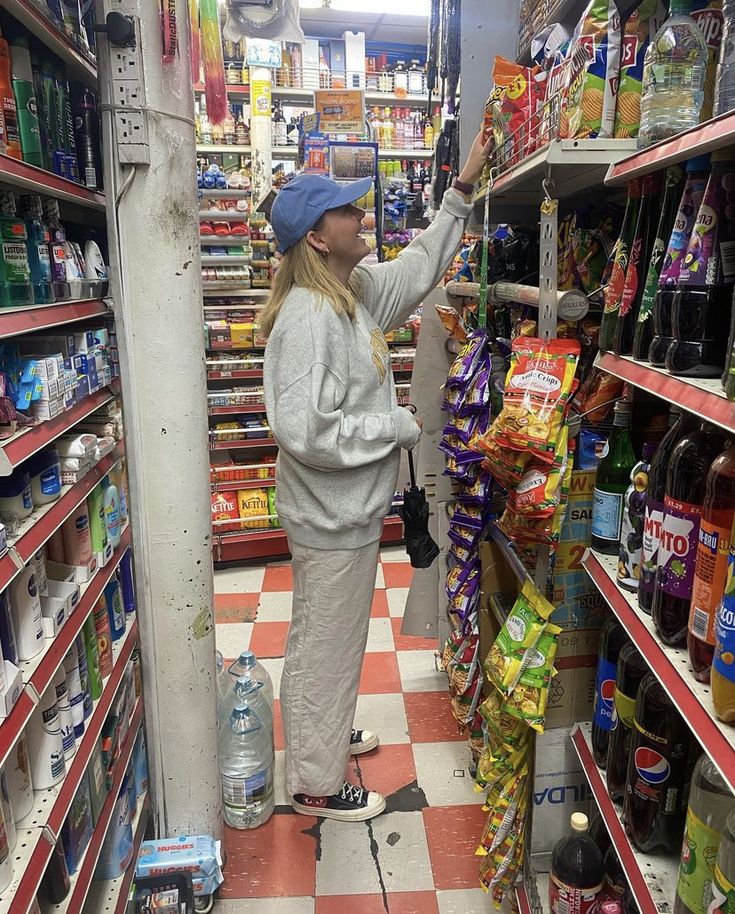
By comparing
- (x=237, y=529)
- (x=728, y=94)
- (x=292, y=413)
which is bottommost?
(x=237, y=529)

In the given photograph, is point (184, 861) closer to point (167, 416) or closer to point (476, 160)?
point (167, 416)

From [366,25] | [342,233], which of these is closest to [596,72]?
[342,233]

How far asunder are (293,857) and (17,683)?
1.36 meters

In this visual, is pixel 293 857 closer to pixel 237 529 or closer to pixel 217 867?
pixel 217 867

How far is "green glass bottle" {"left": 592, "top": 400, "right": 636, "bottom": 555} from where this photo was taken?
1.52 m

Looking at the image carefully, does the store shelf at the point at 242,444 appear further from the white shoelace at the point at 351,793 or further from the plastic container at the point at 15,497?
the plastic container at the point at 15,497

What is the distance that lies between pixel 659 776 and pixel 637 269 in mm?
896

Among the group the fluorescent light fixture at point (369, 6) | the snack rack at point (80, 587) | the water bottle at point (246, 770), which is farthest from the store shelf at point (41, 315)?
the fluorescent light fixture at point (369, 6)

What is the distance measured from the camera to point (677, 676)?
1046mm

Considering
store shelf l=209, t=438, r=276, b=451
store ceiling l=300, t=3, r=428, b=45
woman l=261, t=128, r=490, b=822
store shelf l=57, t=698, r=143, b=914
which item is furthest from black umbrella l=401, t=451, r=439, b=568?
store ceiling l=300, t=3, r=428, b=45

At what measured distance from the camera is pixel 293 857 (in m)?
2.24

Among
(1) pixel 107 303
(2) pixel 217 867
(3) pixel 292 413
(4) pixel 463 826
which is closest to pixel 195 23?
(1) pixel 107 303

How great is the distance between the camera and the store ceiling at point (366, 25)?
6.27 meters

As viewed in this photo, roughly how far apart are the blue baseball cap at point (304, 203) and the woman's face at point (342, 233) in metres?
0.03
